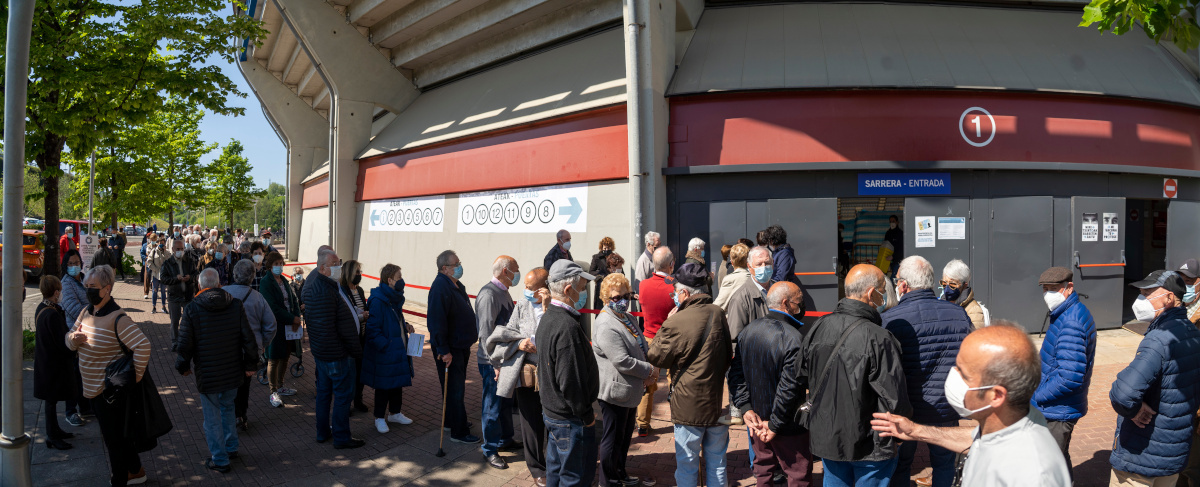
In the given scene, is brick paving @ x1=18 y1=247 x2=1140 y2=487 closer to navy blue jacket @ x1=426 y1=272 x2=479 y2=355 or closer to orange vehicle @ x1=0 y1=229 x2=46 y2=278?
navy blue jacket @ x1=426 y1=272 x2=479 y2=355

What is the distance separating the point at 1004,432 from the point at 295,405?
22.6ft

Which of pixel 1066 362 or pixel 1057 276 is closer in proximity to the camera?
pixel 1066 362

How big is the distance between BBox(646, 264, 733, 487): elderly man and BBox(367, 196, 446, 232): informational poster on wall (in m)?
10.2

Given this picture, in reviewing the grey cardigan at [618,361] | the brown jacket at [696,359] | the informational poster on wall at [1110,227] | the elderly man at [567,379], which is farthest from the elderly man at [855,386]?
the informational poster on wall at [1110,227]

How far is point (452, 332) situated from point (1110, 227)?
10315mm

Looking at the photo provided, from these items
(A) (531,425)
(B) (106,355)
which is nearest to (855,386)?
(A) (531,425)

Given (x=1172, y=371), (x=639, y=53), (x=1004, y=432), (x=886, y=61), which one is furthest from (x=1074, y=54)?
(x=1004, y=432)

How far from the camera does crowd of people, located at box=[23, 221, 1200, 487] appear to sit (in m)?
2.95

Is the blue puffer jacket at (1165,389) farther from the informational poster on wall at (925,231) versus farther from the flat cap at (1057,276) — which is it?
the informational poster on wall at (925,231)

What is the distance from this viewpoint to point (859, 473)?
10.5ft

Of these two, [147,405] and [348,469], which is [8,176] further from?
[348,469]

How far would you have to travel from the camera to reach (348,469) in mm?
4926

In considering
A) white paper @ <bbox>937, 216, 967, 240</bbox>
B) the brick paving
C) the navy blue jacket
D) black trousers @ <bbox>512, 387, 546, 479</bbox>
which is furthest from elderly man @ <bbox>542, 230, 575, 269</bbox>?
white paper @ <bbox>937, 216, 967, 240</bbox>

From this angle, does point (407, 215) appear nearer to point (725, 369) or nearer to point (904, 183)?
point (904, 183)
